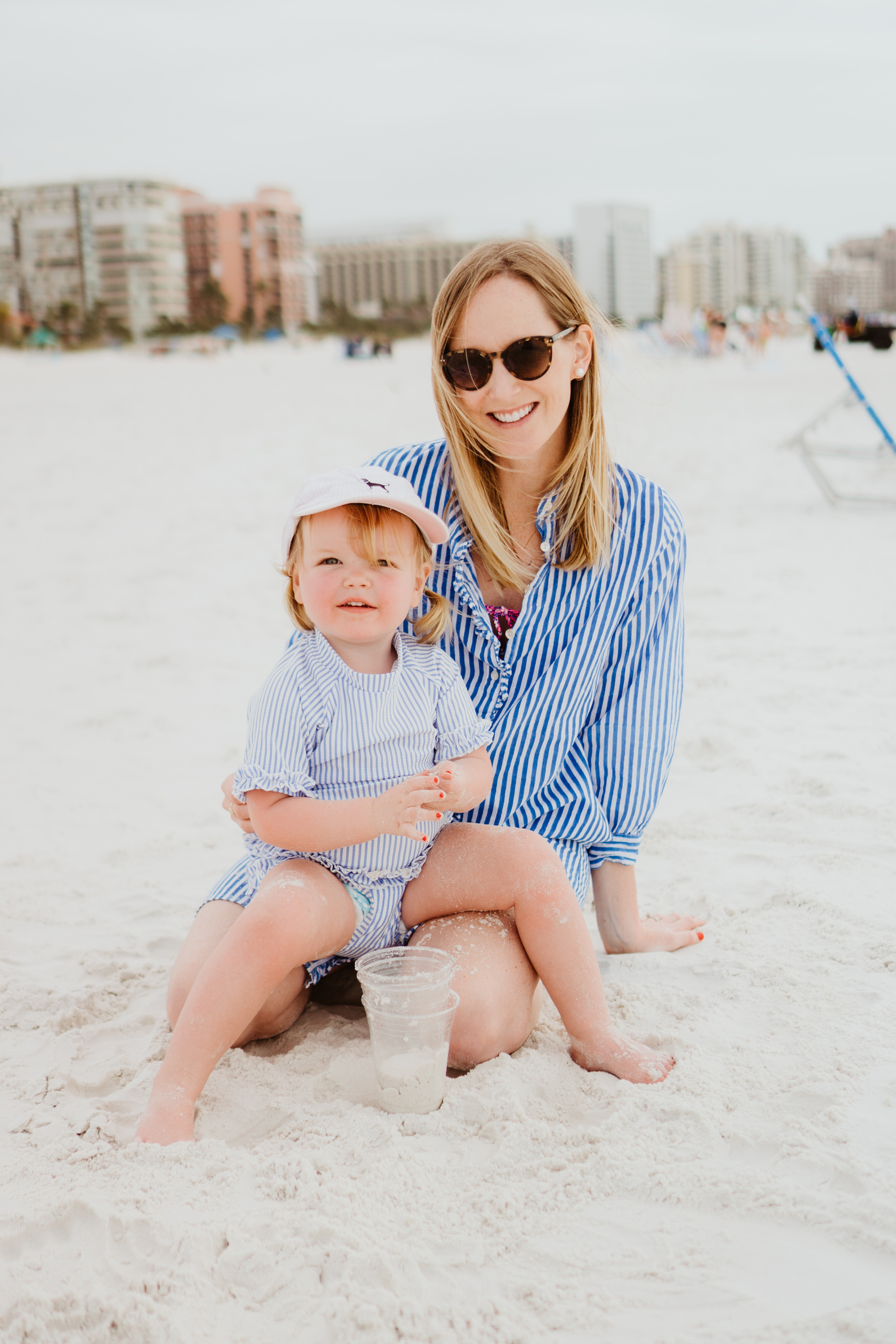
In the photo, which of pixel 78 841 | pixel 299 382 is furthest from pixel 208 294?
pixel 78 841

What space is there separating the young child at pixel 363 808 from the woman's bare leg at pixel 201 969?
36 millimetres

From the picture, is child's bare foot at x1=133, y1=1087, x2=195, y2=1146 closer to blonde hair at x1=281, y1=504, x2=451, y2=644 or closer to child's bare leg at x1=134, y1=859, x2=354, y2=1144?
child's bare leg at x1=134, y1=859, x2=354, y2=1144

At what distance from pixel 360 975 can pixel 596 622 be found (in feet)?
2.89

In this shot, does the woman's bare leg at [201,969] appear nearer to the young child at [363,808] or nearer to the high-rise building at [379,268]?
the young child at [363,808]

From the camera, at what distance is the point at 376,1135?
6.05 ft

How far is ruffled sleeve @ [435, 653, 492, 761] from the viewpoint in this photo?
2.10 meters

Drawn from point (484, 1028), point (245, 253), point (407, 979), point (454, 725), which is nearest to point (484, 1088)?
point (484, 1028)

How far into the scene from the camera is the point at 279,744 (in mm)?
1973

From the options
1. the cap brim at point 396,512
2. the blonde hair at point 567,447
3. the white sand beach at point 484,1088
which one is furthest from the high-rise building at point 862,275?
the cap brim at point 396,512

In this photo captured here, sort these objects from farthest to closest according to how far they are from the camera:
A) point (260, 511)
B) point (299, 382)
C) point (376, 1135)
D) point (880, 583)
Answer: point (299, 382) → point (260, 511) → point (880, 583) → point (376, 1135)

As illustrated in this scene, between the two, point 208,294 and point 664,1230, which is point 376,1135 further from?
point 208,294

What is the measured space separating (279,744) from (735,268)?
14632 centimetres

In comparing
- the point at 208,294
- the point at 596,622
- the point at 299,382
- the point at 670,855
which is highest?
the point at 208,294

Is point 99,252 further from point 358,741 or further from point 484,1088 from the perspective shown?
point 484,1088
